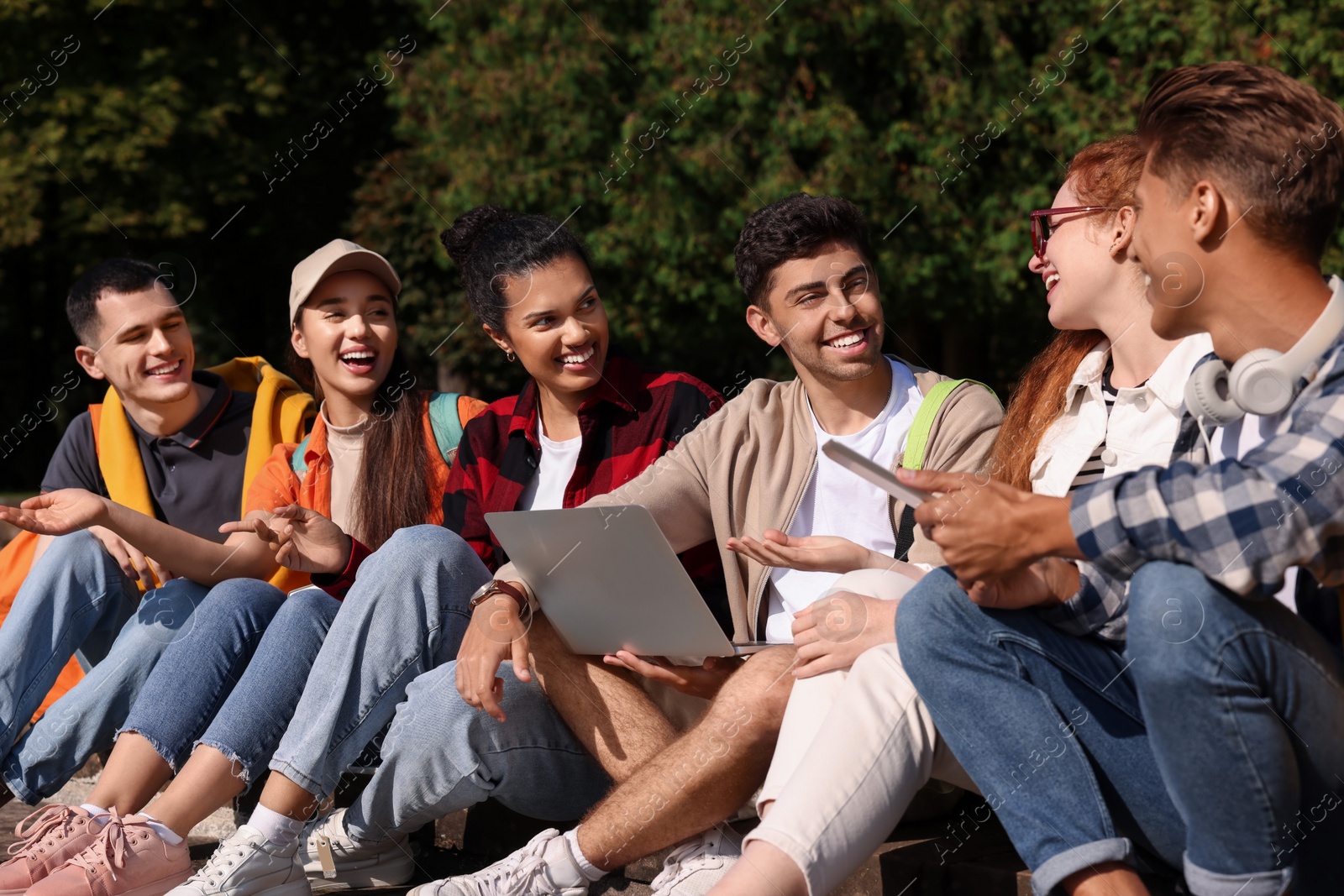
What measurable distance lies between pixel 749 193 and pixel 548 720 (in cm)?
803

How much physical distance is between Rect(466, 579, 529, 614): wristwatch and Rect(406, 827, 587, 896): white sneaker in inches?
20.1

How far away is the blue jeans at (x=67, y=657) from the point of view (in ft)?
11.7

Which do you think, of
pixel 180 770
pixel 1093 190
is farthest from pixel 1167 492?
pixel 180 770

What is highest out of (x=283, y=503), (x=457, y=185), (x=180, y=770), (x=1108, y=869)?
(x=457, y=185)

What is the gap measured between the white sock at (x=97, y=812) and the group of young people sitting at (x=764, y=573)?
1cm

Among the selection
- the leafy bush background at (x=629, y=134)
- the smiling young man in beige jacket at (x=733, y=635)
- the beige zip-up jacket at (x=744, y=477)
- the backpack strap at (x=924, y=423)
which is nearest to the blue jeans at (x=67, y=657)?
the smiling young man in beige jacket at (x=733, y=635)

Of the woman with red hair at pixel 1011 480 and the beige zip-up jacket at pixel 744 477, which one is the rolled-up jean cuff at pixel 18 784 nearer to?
the beige zip-up jacket at pixel 744 477

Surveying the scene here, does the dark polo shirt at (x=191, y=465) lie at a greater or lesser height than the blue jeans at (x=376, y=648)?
greater

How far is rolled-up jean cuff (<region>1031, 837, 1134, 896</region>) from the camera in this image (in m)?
2.11

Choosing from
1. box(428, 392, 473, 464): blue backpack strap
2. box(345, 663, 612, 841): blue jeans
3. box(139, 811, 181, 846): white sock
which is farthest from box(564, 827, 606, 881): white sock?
box(428, 392, 473, 464): blue backpack strap

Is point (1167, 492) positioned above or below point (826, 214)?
below

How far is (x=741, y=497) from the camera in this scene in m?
3.41

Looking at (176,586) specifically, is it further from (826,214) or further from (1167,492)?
(1167,492)

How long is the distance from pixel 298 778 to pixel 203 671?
1.64 feet
